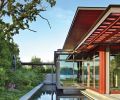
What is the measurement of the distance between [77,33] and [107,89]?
343 centimetres

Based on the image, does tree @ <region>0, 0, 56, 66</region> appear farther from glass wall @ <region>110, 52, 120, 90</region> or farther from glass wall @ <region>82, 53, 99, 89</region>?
glass wall @ <region>82, 53, 99, 89</region>

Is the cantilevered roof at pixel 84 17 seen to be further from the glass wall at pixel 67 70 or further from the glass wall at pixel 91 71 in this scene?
the glass wall at pixel 67 70

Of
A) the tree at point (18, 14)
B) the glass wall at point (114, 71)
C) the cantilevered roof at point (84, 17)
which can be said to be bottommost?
the glass wall at point (114, 71)

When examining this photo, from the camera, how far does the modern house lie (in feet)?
42.9

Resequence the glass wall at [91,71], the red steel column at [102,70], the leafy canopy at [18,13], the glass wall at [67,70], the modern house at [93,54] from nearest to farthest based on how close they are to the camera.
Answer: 1. the leafy canopy at [18,13]
2. the modern house at [93,54]
3. the red steel column at [102,70]
4. the glass wall at [91,71]
5. the glass wall at [67,70]

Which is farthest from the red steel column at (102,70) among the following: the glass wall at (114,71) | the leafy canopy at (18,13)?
the leafy canopy at (18,13)

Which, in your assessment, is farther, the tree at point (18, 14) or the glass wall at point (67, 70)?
the glass wall at point (67, 70)

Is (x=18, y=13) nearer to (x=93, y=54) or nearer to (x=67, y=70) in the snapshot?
(x=93, y=54)

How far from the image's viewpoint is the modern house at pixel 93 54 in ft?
42.9

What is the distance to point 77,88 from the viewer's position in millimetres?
25109

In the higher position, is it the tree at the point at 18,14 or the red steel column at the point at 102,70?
the tree at the point at 18,14

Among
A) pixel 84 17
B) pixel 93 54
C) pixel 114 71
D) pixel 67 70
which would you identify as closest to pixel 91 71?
pixel 93 54

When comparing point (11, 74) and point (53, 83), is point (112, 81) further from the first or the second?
point (53, 83)

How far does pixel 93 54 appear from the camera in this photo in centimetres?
2384
